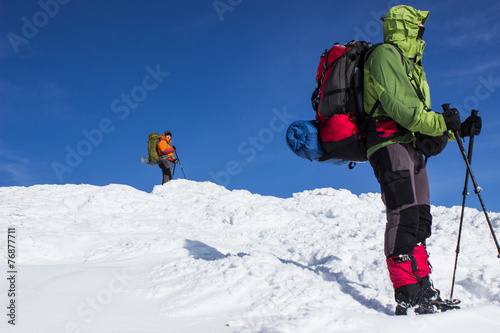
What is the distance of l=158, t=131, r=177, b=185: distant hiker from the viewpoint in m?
14.4

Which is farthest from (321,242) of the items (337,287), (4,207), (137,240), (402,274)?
(4,207)

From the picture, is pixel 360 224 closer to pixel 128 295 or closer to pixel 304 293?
pixel 304 293

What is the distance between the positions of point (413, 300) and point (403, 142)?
138 centimetres

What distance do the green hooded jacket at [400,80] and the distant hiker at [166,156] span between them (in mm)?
11792

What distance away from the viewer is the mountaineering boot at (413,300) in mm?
2969

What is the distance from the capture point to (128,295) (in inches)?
129

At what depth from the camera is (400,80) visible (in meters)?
3.18

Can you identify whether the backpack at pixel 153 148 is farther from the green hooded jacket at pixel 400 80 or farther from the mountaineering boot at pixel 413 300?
the mountaineering boot at pixel 413 300

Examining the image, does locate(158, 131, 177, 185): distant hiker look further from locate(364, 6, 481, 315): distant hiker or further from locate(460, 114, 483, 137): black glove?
locate(460, 114, 483, 137): black glove

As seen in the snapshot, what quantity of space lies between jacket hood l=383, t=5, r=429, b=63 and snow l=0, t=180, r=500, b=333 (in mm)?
2372

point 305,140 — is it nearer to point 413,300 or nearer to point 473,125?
point 473,125

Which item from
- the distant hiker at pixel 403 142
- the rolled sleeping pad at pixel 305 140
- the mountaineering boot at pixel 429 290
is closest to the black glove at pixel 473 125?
the distant hiker at pixel 403 142

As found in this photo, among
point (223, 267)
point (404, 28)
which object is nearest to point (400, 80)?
point (404, 28)

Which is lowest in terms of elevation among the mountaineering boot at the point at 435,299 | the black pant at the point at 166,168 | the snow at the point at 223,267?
the mountaineering boot at the point at 435,299
